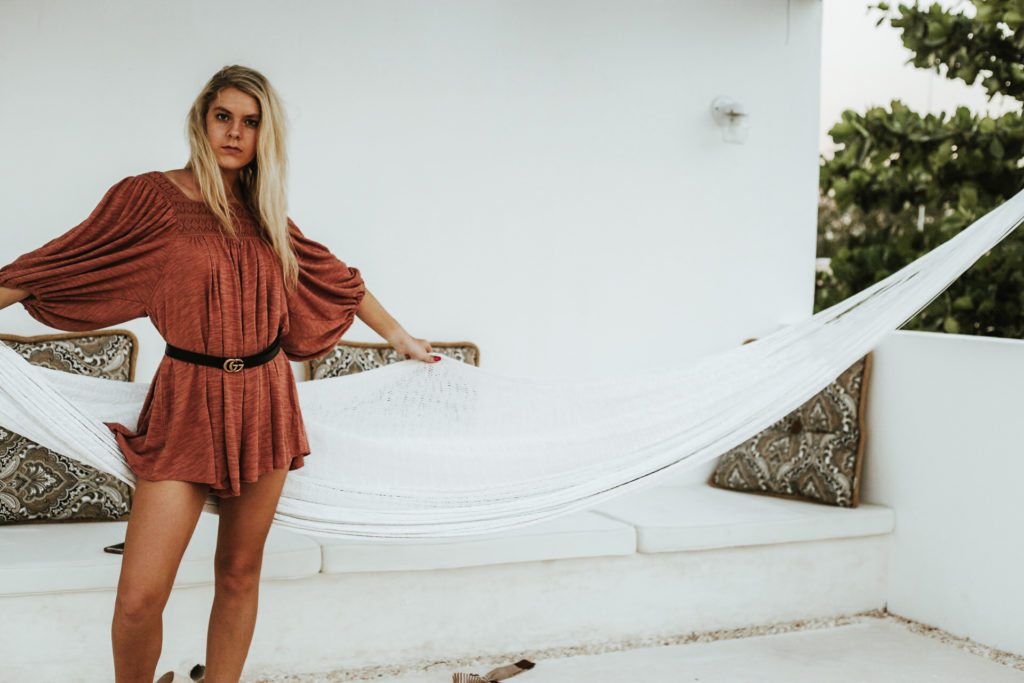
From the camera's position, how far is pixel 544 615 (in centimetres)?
300

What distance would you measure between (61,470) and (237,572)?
1.05m

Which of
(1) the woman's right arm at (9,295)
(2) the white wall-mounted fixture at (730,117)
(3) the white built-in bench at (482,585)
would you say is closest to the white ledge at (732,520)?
(3) the white built-in bench at (482,585)

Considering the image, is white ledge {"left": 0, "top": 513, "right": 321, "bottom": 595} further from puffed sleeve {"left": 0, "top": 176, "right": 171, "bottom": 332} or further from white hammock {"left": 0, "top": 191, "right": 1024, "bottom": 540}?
puffed sleeve {"left": 0, "top": 176, "right": 171, "bottom": 332}

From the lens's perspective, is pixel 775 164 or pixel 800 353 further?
pixel 775 164

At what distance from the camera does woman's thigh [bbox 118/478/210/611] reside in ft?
6.08

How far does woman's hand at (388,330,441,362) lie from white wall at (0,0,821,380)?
1.00 meters

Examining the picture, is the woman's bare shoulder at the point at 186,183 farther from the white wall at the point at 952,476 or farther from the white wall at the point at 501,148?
the white wall at the point at 952,476

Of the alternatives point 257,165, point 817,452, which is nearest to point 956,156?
point 817,452

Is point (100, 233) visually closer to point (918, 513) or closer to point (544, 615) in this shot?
point (544, 615)

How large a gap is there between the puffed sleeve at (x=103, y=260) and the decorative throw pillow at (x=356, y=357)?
4.33ft

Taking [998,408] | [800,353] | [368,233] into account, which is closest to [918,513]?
[998,408]

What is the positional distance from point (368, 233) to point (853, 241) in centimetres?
270

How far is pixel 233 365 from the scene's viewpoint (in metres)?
1.95

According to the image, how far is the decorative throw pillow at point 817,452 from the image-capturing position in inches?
135
